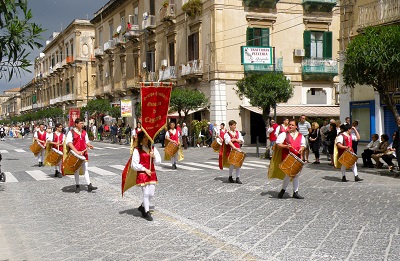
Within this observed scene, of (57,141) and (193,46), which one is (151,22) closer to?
(193,46)

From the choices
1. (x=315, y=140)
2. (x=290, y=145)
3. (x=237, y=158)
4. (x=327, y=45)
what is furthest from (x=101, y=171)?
(x=327, y=45)

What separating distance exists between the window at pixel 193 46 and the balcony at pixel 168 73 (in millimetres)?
2665

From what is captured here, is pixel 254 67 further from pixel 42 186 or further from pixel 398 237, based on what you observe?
pixel 398 237

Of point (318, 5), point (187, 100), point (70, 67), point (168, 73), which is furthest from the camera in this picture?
point (70, 67)

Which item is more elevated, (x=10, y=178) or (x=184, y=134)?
(x=184, y=134)

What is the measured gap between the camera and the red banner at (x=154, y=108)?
8.19m

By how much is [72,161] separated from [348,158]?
6.92m

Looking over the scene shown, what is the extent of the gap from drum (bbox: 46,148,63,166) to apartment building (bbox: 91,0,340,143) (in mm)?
15794

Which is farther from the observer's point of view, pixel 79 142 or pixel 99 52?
pixel 99 52

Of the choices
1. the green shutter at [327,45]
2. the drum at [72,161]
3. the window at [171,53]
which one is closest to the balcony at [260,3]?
the green shutter at [327,45]

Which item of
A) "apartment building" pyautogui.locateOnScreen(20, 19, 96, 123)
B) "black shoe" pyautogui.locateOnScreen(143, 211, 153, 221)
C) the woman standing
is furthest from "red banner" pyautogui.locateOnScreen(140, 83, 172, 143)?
"apartment building" pyautogui.locateOnScreen(20, 19, 96, 123)

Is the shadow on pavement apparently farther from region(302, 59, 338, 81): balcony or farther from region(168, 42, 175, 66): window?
region(168, 42, 175, 66): window

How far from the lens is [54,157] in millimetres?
14781

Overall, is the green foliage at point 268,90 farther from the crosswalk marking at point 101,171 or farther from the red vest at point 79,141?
the red vest at point 79,141
